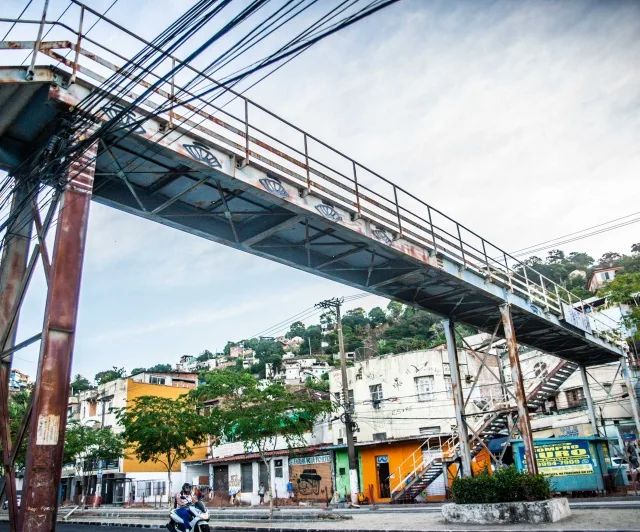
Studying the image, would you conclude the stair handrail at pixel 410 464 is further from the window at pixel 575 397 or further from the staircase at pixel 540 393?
the window at pixel 575 397

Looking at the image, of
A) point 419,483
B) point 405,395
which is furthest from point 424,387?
point 419,483

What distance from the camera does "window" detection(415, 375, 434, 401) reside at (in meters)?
35.7

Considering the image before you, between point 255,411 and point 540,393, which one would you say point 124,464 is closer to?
point 255,411

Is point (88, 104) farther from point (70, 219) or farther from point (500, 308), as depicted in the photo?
point (500, 308)

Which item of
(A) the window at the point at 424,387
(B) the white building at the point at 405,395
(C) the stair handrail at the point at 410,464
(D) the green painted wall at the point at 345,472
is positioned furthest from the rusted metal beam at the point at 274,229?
(A) the window at the point at 424,387

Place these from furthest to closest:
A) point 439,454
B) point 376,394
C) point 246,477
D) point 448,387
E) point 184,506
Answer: point 376,394, point 246,477, point 448,387, point 439,454, point 184,506

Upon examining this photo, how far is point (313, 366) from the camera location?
9506 cm

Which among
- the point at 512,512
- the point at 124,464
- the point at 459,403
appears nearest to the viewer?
the point at 512,512

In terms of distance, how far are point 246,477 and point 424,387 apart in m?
14.3

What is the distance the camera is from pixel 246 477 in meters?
38.1

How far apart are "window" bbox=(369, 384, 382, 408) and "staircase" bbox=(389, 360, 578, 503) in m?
7.01

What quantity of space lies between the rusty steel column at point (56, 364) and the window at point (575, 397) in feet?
121

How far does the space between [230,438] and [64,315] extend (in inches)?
826

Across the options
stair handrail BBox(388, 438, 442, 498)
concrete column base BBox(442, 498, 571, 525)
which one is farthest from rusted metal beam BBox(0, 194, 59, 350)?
stair handrail BBox(388, 438, 442, 498)
